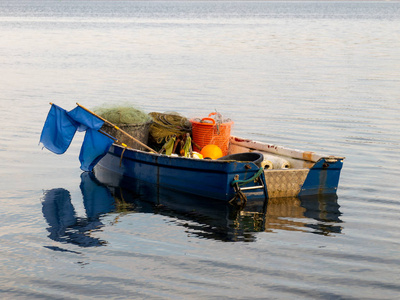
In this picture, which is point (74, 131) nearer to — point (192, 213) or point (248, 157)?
point (192, 213)

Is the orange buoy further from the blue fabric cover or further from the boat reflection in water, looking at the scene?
the blue fabric cover

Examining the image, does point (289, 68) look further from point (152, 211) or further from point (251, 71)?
point (152, 211)

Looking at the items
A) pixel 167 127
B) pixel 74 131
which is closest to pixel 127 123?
pixel 167 127

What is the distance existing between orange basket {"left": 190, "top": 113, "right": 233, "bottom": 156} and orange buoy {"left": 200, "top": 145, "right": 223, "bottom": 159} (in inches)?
8.1

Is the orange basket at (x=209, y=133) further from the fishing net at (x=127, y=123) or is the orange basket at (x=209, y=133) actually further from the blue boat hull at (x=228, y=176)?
the blue boat hull at (x=228, y=176)

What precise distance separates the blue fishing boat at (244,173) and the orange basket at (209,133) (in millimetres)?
743

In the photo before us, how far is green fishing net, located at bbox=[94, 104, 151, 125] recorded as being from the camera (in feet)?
46.5

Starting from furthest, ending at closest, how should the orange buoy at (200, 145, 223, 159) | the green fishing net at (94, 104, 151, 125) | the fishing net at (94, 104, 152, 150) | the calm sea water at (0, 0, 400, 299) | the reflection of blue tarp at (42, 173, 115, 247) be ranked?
1. the green fishing net at (94, 104, 151, 125)
2. the fishing net at (94, 104, 152, 150)
3. the orange buoy at (200, 145, 223, 159)
4. the reflection of blue tarp at (42, 173, 115, 247)
5. the calm sea water at (0, 0, 400, 299)

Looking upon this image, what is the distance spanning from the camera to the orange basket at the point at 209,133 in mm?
13859

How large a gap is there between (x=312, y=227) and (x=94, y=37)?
51.7m

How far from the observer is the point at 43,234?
1045cm

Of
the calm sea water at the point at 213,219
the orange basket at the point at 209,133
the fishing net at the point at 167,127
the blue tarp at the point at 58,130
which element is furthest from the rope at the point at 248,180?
the blue tarp at the point at 58,130

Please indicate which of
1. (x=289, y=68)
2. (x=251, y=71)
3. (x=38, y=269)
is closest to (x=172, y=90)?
(x=251, y=71)

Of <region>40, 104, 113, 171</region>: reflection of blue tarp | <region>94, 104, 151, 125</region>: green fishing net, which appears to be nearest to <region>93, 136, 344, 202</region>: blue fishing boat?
<region>40, 104, 113, 171</region>: reflection of blue tarp
